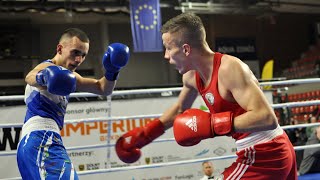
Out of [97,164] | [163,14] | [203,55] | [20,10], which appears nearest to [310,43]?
[163,14]

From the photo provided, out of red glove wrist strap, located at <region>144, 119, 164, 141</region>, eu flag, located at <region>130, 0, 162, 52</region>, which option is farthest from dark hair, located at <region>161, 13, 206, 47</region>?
eu flag, located at <region>130, 0, 162, 52</region>

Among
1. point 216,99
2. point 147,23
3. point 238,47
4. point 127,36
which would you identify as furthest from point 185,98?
point 238,47

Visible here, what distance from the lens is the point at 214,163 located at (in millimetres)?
4434

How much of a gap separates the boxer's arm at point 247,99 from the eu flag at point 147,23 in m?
4.69

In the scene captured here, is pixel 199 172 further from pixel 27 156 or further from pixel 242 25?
pixel 242 25

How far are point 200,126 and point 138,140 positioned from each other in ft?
2.08

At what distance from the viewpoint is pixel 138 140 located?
6.89 ft

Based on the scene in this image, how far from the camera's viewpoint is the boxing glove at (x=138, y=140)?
2.09 m

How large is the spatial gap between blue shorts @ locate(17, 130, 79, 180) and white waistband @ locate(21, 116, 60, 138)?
0.02 meters

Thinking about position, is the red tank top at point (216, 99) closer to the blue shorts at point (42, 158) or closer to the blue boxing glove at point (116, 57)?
the blue boxing glove at point (116, 57)

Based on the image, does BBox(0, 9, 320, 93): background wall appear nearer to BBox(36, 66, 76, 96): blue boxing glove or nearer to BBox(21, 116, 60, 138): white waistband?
BBox(21, 116, 60, 138): white waistband

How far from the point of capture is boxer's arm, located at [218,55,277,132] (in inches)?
59.1

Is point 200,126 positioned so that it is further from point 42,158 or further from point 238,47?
point 238,47

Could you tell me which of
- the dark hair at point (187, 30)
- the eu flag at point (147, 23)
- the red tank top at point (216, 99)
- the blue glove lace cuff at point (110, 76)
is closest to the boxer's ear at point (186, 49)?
the dark hair at point (187, 30)
